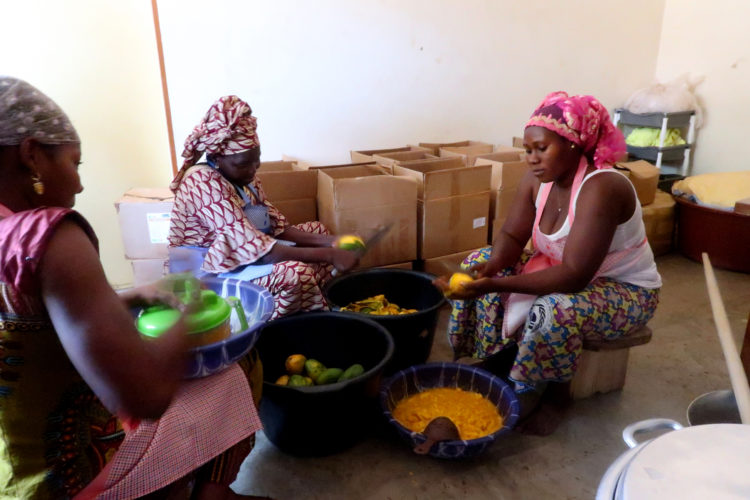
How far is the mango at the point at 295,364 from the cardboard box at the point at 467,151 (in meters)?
1.48

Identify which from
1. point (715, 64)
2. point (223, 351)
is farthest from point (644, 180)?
point (223, 351)

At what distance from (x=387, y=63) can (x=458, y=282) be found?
1.71m

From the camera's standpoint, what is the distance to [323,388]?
1.40 m

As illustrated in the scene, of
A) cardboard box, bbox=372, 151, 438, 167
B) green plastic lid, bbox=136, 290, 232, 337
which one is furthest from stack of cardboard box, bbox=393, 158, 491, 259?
green plastic lid, bbox=136, 290, 232, 337

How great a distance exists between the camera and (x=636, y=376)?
2.00 meters

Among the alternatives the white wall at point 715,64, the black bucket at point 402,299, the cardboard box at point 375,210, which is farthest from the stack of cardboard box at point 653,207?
the black bucket at point 402,299

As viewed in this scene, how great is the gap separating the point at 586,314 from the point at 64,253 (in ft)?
4.66

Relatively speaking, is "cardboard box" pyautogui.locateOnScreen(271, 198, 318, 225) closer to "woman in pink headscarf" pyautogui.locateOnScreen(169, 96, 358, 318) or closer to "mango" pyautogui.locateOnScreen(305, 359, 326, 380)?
"woman in pink headscarf" pyautogui.locateOnScreen(169, 96, 358, 318)

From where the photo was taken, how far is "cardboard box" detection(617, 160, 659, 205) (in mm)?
3088

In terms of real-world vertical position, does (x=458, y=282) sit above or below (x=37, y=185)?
below

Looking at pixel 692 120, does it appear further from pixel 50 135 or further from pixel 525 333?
pixel 50 135

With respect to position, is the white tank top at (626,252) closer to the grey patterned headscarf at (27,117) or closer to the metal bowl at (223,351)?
the metal bowl at (223,351)

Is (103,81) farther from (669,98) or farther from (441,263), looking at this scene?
(669,98)

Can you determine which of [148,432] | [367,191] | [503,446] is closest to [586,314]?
[503,446]
